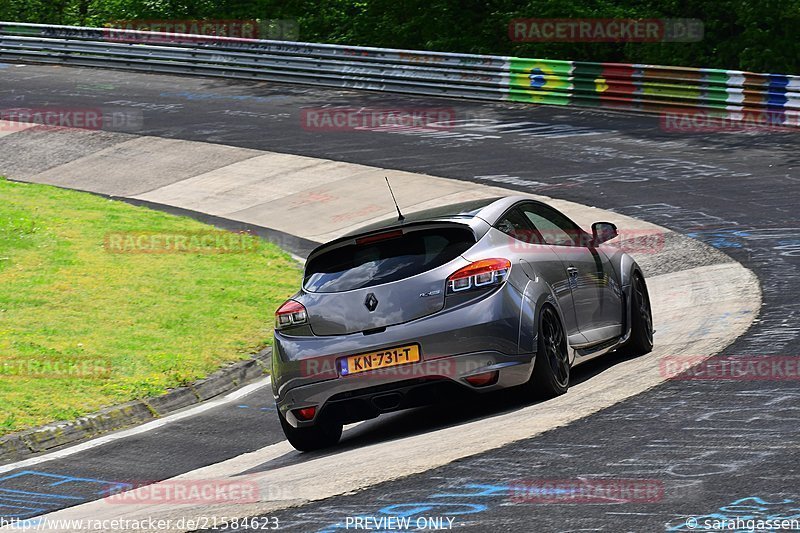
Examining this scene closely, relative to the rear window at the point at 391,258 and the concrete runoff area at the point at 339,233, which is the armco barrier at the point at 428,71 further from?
the rear window at the point at 391,258

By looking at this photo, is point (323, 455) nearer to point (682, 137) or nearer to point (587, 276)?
point (587, 276)

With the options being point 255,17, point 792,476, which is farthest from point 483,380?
point 255,17

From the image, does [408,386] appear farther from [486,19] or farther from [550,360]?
[486,19]

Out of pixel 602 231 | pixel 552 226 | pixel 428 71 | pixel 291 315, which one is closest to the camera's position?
pixel 291 315

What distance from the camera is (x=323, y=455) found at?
27.3ft

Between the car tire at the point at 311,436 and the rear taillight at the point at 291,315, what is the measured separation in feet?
2.06

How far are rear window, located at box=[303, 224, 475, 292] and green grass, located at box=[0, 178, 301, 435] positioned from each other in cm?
307

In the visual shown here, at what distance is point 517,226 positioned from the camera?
29.3 ft

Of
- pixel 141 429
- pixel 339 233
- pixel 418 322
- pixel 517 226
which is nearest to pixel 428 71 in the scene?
pixel 339 233

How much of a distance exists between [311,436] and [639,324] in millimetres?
2995

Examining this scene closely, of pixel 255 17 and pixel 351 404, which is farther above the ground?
pixel 255 17

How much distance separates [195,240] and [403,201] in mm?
3462

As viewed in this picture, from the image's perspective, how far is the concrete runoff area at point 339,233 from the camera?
708 cm

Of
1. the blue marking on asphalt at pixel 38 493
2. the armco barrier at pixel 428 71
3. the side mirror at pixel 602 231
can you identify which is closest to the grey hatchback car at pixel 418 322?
the side mirror at pixel 602 231
